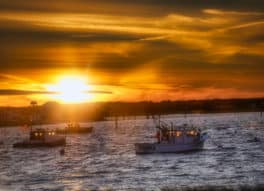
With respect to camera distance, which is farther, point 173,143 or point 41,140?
point 41,140

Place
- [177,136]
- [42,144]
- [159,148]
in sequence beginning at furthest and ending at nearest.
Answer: [42,144]
[177,136]
[159,148]

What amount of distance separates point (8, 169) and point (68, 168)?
342 inches

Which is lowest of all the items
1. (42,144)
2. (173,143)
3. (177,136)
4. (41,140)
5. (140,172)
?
(140,172)

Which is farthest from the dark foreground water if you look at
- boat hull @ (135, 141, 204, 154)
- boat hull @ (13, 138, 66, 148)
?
boat hull @ (13, 138, 66, 148)

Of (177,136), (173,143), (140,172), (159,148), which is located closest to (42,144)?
(159,148)

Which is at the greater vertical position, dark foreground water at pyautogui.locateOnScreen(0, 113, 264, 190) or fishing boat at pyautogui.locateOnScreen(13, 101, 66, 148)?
fishing boat at pyautogui.locateOnScreen(13, 101, 66, 148)

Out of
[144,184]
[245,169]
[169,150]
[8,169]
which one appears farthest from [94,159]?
[144,184]

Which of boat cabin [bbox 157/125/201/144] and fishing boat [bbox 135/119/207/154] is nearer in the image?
fishing boat [bbox 135/119/207/154]

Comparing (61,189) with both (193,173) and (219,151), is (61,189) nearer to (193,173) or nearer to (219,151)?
(193,173)

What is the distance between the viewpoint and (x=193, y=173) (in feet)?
256

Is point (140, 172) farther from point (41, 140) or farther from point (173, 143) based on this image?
point (41, 140)

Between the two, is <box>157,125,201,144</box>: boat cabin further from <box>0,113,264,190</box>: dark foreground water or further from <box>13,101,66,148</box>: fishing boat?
<box>13,101,66,148</box>: fishing boat

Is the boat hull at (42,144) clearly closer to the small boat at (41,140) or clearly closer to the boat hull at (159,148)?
the small boat at (41,140)

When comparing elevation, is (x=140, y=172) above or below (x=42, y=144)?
below
